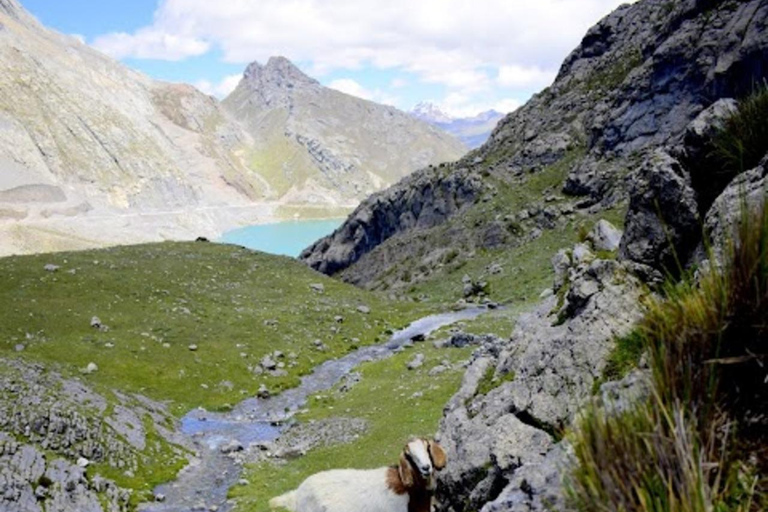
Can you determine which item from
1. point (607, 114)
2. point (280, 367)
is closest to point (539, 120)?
point (607, 114)

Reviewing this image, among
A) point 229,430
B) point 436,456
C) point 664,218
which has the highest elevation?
point 664,218

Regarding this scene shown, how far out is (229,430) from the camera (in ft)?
129

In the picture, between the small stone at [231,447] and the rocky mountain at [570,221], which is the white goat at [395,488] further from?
the small stone at [231,447]

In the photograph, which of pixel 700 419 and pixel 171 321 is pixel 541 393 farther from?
pixel 171 321

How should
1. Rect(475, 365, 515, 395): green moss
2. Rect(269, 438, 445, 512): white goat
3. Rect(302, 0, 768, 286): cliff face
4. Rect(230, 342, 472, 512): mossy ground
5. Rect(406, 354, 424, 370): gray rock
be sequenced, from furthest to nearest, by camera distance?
Rect(302, 0, 768, 286): cliff face < Rect(406, 354, 424, 370): gray rock < Rect(230, 342, 472, 512): mossy ground < Rect(475, 365, 515, 395): green moss < Rect(269, 438, 445, 512): white goat

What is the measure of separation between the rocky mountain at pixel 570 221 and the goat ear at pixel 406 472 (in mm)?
1164

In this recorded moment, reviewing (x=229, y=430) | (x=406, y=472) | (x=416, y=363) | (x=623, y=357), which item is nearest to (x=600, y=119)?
(x=416, y=363)

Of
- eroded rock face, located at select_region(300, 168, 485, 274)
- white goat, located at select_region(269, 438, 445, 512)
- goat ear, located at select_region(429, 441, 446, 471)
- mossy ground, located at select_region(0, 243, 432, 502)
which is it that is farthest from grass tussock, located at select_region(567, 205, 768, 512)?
eroded rock face, located at select_region(300, 168, 485, 274)

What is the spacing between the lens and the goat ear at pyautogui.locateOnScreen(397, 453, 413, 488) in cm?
1292

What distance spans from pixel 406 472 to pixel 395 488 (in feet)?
1.68

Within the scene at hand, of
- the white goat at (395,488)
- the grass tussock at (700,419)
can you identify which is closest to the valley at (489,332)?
the grass tussock at (700,419)

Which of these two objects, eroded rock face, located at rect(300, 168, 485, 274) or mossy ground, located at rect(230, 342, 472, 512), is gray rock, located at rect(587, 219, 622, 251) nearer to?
mossy ground, located at rect(230, 342, 472, 512)

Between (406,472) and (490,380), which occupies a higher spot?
(490,380)

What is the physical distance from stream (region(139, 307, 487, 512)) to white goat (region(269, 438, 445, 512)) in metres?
13.8
